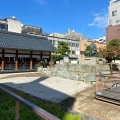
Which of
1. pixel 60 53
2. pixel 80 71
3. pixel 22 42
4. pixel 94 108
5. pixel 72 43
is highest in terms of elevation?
pixel 72 43

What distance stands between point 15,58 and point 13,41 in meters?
2.51

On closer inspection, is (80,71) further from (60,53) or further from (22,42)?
(60,53)

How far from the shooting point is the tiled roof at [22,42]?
24.0 meters

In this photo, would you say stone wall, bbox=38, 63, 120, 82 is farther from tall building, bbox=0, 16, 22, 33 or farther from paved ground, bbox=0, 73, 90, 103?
tall building, bbox=0, 16, 22, 33

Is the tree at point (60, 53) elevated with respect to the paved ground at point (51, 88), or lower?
elevated

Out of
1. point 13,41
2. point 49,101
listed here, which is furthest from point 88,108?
point 13,41

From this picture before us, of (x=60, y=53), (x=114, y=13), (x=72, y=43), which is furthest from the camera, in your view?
(x=72, y=43)

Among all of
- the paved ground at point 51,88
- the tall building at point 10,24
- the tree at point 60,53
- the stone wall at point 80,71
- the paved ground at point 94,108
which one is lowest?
the paved ground at point 94,108

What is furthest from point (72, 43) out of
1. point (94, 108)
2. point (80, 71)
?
point (94, 108)

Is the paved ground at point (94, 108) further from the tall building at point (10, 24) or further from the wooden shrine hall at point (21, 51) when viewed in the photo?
the tall building at point (10, 24)

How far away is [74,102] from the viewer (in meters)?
8.15

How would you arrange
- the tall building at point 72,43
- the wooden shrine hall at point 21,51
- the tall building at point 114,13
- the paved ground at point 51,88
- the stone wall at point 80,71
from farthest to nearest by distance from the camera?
1. the tall building at point 72,43
2. the tall building at point 114,13
3. the wooden shrine hall at point 21,51
4. the stone wall at point 80,71
5. the paved ground at point 51,88

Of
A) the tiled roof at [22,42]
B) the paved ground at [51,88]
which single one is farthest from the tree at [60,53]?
the paved ground at [51,88]

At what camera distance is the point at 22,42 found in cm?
2619
